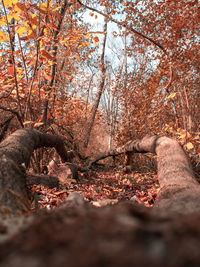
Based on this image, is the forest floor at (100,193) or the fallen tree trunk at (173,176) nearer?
the fallen tree trunk at (173,176)

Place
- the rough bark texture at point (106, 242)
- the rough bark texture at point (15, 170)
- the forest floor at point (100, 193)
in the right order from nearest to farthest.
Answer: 1. the rough bark texture at point (106, 242)
2. the rough bark texture at point (15, 170)
3. the forest floor at point (100, 193)


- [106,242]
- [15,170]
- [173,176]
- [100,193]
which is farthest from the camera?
[100,193]

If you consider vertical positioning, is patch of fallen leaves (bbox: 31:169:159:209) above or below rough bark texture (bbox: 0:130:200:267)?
below

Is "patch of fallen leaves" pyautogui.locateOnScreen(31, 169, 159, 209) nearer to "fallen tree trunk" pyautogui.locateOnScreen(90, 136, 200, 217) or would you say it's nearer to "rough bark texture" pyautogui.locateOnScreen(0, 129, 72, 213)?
"rough bark texture" pyautogui.locateOnScreen(0, 129, 72, 213)

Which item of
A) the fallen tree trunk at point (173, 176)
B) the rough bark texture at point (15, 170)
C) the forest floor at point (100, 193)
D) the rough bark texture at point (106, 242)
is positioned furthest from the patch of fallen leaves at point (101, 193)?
the rough bark texture at point (106, 242)

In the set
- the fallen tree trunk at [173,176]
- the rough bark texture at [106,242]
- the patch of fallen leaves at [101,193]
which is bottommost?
the patch of fallen leaves at [101,193]

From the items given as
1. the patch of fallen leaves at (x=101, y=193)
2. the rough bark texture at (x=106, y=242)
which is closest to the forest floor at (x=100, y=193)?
the patch of fallen leaves at (x=101, y=193)

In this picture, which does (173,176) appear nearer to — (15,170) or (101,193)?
(101,193)

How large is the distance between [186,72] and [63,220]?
514cm

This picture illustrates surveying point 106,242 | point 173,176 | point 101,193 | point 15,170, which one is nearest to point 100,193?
point 101,193

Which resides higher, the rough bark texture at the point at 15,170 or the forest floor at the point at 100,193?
the rough bark texture at the point at 15,170

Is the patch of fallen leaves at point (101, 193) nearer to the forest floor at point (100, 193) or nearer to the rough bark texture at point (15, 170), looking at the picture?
the forest floor at point (100, 193)

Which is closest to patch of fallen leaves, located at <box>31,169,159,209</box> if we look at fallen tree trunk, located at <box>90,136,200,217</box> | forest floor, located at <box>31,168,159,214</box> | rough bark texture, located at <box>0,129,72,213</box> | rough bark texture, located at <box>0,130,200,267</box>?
forest floor, located at <box>31,168,159,214</box>

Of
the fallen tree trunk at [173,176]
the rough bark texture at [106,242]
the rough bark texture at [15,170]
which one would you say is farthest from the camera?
the fallen tree trunk at [173,176]
